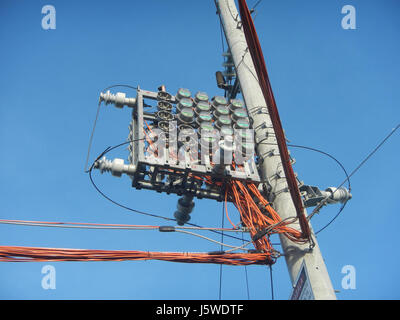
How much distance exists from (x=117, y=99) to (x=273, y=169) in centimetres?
371

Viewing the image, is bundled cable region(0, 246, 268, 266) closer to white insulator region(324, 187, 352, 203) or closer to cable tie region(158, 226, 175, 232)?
cable tie region(158, 226, 175, 232)

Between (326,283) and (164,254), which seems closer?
(326,283)

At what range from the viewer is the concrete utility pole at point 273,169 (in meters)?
7.12

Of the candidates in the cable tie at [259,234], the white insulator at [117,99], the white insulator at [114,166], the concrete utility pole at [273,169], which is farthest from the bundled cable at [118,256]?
the white insulator at [117,99]

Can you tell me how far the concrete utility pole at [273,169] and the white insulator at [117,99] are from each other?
2.51 meters

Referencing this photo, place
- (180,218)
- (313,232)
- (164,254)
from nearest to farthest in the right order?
(164,254)
(313,232)
(180,218)

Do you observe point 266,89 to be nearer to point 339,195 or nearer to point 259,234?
point 259,234

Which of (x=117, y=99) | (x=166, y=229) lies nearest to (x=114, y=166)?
(x=166, y=229)

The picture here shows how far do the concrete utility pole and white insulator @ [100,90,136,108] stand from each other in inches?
98.8

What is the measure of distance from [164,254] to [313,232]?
2.57 m

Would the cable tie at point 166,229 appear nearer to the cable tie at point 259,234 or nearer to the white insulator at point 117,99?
the cable tie at point 259,234

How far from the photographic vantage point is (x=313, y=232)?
813cm
